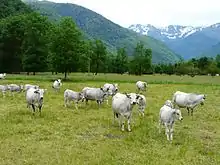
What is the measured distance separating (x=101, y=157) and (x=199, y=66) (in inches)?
5779

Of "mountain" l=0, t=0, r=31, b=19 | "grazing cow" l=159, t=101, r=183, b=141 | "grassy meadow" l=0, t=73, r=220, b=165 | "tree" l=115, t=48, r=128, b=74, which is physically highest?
"mountain" l=0, t=0, r=31, b=19

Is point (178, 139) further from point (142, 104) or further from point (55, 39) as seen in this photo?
point (55, 39)

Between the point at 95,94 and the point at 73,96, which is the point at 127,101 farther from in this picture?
the point at 73,96

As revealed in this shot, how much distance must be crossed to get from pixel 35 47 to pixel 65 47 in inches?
484

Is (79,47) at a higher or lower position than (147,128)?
higher

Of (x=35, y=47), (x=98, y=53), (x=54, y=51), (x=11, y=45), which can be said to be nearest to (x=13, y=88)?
(x=54, y=51)

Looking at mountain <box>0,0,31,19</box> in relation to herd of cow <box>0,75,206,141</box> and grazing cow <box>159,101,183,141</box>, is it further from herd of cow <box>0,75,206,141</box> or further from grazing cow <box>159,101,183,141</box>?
grazing cow <box>159,101,183,141</box>

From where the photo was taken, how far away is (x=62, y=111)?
29.7m

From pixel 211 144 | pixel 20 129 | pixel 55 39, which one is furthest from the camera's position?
pixel 55 39

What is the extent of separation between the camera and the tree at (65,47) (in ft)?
229

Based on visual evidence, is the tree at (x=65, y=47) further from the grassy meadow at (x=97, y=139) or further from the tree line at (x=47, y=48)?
the grassy meadow at (x=97, y=139)

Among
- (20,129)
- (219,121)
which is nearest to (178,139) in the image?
(219,121)

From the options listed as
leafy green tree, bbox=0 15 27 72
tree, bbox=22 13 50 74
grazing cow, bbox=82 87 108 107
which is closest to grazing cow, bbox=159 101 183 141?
grazing cow, bbox=82 87 108 107

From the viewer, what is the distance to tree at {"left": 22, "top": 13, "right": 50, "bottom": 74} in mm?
79438
